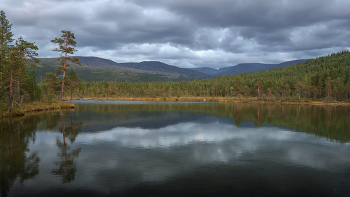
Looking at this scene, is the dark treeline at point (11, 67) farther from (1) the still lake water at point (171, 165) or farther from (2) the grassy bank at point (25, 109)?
(1) the still lake water at point (171, 165)

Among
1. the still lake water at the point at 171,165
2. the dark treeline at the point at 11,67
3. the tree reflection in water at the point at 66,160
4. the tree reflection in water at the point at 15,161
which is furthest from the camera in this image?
the dark treeline at the point at 11,67

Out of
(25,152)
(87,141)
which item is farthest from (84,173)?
(87,141)

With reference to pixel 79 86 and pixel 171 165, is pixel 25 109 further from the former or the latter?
pixel 79 86

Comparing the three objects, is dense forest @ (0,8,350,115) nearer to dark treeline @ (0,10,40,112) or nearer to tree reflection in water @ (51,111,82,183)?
dark treeline @ (0,10,40,112)

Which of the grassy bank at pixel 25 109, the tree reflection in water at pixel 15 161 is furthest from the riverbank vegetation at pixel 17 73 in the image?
the tree reflection in water at pixel 15 161

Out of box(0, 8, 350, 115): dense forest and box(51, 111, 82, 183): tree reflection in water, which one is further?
box(0, 8, 350, 115): dense forest

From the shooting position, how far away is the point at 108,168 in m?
11.8

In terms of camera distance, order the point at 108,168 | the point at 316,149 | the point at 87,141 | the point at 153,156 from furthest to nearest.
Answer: the point at 87,141
the point at 316,149
the point at 153,156
the point at 108,168

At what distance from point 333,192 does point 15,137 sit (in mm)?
22687

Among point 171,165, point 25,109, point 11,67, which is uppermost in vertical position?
point 11,67

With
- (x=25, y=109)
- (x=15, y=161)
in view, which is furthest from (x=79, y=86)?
(x=15, y=161)

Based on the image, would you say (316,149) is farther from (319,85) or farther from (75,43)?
(319,85)

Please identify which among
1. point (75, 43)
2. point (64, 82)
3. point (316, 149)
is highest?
point (75, 43)

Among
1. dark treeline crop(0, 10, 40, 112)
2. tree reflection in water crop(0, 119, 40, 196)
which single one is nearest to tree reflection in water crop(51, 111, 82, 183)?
tree reflection in water crop(0, 119, 40, 196)
